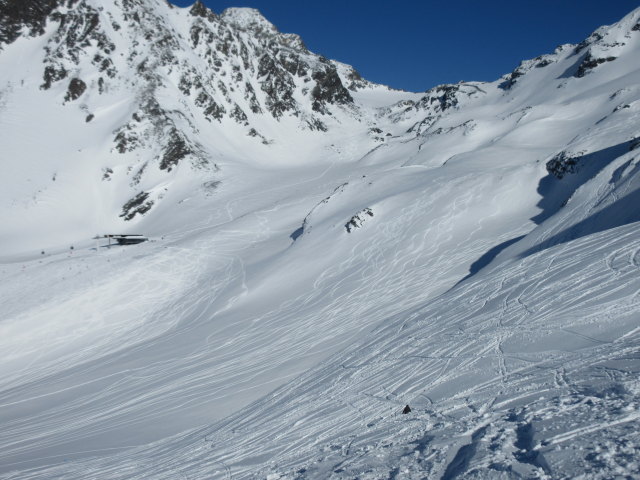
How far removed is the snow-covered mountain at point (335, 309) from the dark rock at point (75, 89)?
27.3 ft

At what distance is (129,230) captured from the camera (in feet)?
143

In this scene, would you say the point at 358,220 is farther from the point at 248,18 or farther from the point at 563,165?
the point at 248,18

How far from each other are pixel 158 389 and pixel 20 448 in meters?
3.10

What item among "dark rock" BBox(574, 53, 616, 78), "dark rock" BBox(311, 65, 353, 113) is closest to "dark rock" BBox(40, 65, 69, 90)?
"dark rock" BBox(311, 65, 353, 113)

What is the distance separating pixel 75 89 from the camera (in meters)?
58.6

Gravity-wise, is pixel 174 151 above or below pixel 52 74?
below

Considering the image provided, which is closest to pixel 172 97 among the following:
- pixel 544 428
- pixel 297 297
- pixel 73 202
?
pixel 73 202

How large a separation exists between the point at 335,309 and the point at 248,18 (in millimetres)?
118382

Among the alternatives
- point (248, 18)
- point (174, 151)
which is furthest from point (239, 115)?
point (248, 18)

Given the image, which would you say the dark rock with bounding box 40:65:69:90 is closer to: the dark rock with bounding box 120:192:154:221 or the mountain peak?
the dark rock with bounding box 120:192:154:221

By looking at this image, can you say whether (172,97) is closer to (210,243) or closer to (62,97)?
(62,97)

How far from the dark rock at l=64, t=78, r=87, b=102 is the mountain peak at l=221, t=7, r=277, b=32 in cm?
6411

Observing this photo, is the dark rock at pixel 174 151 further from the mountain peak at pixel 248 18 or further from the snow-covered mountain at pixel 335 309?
the mountain peak at pixel 248 18

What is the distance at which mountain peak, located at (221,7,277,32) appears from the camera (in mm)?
113875
